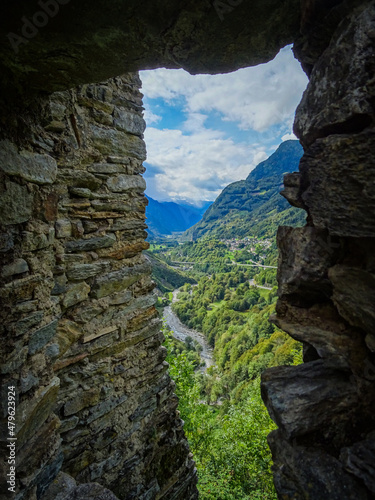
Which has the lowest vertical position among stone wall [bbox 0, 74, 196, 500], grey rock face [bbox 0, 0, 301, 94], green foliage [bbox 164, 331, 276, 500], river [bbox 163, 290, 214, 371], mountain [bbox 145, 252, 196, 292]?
river [bbox 163, 290, 214, 371]

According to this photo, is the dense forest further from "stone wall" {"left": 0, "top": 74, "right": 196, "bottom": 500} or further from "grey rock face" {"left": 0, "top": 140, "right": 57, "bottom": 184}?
"grey rock face" {"left": 0, "top": 140, "right": 57, "bottom": 184}

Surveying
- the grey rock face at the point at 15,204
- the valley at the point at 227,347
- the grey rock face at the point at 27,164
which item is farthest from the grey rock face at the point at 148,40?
the valley at the point at 227,347

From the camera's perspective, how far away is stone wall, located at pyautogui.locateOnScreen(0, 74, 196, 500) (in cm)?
228

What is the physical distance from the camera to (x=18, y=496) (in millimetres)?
2109

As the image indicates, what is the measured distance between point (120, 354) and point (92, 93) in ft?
11.1

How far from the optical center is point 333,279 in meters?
2.26

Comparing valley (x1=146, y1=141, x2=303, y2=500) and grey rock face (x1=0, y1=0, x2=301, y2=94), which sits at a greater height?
grey rock face (x1=0, y1=0, x2=301, y2=94)

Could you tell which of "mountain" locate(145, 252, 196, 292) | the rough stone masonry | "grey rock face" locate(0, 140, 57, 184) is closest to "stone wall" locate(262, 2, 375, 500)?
the rough stone masonry

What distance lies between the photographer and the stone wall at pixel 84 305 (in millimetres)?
2283

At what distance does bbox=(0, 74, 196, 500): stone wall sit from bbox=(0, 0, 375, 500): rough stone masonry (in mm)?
18

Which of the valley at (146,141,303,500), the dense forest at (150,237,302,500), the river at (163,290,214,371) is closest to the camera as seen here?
the dense forest at (150,237,302,500)

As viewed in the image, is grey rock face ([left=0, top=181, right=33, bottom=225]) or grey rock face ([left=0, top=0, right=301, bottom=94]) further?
grey rock face ([left=0, top=181, right=33, bottom=225])

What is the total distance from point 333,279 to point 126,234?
2.55 m

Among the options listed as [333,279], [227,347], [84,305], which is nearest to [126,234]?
[84,305]
